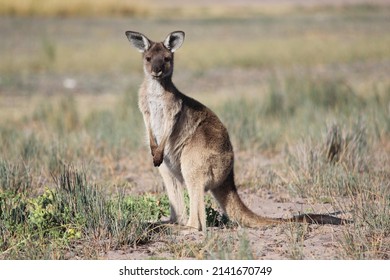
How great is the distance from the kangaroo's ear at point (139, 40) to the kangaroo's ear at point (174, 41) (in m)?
0.17

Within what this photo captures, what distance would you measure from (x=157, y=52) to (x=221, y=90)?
1088cm

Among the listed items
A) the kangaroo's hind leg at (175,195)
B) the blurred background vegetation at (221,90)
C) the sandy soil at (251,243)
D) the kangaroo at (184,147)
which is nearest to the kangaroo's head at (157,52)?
the kangaroo at (184,147)

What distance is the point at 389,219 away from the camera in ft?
21.6

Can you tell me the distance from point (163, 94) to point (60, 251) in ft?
5.64

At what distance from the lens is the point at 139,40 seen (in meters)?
7.02

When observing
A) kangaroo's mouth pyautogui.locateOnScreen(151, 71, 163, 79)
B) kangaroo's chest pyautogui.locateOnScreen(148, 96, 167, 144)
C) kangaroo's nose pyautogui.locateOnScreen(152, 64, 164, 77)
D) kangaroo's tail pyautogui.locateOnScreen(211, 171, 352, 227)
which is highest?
kangaroo's nose pyautogui.locateOnScreen(152, 64, 164, 77)

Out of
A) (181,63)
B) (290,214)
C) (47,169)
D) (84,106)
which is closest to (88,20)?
(181,63)

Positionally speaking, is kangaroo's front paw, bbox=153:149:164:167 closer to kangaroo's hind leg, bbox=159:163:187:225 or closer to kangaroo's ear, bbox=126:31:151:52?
kangaroo's hind leg, bbox=159:163:187:225

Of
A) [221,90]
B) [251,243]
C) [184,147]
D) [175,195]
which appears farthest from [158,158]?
[221,90]

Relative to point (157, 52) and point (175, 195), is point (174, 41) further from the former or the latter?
point (175, 195)

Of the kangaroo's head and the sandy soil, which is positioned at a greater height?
the kangaroo's head

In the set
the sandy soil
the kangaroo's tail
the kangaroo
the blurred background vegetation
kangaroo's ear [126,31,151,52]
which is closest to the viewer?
the sandy soil

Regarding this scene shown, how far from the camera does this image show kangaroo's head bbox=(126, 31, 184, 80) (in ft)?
22.4

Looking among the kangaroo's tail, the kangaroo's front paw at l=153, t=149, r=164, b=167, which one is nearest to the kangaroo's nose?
the kangaroo's front paw at l=153, t=149, r=164, b=167
